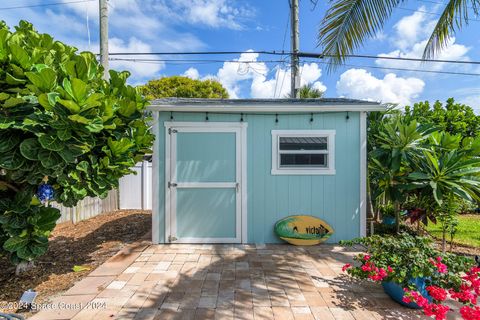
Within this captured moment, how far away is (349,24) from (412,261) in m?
3.03

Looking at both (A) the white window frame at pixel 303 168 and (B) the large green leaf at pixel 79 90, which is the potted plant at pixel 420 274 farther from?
(B) the large green leaf at pixel 79 90

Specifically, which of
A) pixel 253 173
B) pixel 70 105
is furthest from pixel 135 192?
pixel 70 105

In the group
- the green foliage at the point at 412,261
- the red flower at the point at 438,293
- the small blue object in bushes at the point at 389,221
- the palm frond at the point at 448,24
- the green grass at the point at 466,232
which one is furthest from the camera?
the small blue object in bushes at the point at 389,221

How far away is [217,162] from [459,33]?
13.0 ft

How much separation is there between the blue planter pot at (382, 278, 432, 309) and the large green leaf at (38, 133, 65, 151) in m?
3.60

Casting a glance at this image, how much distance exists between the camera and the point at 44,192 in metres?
2.89

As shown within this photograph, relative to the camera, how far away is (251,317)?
2.34m

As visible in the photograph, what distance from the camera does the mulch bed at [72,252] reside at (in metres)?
2.94

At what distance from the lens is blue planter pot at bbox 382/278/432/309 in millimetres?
2455

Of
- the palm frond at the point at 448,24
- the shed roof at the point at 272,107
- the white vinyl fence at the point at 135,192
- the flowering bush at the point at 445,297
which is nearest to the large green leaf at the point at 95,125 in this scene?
the shed roof at the point at 272,107

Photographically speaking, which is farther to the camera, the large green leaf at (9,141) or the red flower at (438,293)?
the large green leaf at (9,141)

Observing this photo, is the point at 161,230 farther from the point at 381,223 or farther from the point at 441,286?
the point at 381,223

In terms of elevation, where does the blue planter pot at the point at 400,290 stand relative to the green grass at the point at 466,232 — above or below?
above

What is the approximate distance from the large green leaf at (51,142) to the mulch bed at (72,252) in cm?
154
